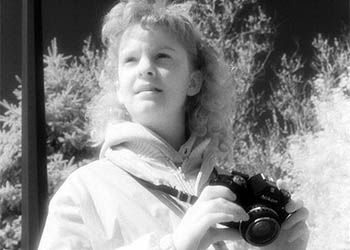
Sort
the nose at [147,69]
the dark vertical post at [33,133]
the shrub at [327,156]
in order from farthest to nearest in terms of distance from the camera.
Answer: the shrub at [327,156] < the dark vertical post at [33,133] < the nose at [147,69]

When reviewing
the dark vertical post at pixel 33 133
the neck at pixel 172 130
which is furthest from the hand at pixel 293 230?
the dark vertical post at pixel 33 133

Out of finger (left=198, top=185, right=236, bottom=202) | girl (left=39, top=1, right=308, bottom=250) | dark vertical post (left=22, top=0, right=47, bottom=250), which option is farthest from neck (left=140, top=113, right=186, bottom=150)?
dark vertical post (left=22, top=0, right=47, bottom=250)

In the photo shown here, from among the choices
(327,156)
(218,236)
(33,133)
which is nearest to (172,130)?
(218,236)

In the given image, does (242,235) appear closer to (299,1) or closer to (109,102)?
(109,102)

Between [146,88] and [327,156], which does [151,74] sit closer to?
[146,88]

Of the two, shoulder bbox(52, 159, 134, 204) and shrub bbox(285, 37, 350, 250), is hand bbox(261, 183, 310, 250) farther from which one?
shrub bbox(285, 37, 350, 250)

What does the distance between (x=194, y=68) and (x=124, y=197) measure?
180 mm

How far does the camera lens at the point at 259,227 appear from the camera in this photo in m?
0.44

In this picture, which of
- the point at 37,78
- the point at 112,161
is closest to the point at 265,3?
the point at 37,78

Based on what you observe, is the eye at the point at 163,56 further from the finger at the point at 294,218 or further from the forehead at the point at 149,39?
the finger at the point at 294,218

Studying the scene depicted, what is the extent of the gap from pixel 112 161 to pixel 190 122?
0.37ft

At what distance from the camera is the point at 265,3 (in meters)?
1.63

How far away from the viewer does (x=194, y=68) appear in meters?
0.60

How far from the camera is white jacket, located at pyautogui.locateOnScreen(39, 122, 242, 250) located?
46 centimetres
